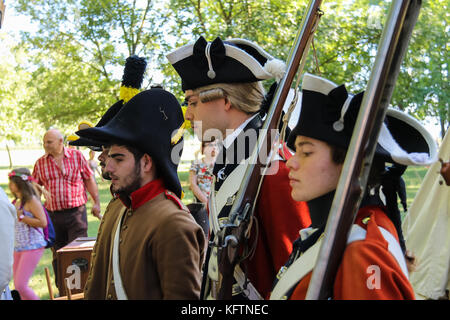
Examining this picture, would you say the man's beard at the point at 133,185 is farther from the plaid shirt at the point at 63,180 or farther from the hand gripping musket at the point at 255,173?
the plaid shirt at the point at 63,180

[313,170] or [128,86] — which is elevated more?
[128,86]

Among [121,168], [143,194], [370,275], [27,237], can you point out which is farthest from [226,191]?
[27,237]

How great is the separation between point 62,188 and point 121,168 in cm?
443

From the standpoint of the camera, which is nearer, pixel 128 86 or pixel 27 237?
pixel 128 86

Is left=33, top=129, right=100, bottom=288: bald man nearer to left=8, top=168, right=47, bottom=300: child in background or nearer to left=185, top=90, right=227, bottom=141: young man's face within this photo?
left=8, top=168, right=47, bottom=300: child in background

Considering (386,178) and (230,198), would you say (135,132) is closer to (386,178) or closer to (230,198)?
(230,198)

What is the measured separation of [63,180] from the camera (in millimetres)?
6387

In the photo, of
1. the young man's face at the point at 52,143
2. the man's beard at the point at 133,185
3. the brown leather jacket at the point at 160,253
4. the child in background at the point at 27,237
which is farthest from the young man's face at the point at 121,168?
the young man's face at the point at 52,143

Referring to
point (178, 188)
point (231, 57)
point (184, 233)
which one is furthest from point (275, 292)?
point (231, 57)

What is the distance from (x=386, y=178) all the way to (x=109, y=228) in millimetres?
1328

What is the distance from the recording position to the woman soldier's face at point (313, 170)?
1763mm

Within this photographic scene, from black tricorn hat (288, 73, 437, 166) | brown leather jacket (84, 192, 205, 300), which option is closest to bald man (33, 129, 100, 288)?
brown leather jacket (84, 192, 205, 300)

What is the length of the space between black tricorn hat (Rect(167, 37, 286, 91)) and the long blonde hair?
0.03 metres

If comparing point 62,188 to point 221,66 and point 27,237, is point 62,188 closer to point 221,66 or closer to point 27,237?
point 27,237
